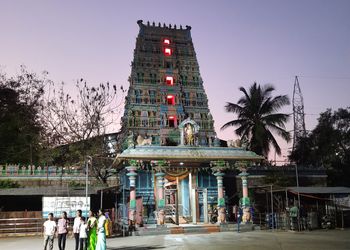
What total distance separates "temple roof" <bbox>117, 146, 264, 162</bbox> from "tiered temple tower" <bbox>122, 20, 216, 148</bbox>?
1073 centimetres

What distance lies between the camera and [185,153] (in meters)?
24.8

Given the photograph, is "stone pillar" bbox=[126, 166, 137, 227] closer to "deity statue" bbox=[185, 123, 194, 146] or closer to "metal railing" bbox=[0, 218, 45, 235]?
"deity statue" bbox=[185, 123, 194, 146]

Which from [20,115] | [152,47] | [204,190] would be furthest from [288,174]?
[20,115]

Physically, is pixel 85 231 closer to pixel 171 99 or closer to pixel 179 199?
pixel 179 199

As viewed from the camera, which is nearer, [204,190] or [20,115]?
[204,190]

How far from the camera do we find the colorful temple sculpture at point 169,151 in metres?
24.2

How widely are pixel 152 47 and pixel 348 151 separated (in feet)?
74.1

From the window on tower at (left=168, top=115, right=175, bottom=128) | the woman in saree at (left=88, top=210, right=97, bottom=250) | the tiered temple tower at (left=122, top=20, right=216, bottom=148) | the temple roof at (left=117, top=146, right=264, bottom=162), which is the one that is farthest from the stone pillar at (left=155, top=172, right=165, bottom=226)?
the window on tower at (left=168, top=115, right=175, bottom=128)

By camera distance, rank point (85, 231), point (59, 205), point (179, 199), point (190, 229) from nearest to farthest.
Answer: point (85, 231) → point (59, 205) → point (190, 229) → point (179, 199)

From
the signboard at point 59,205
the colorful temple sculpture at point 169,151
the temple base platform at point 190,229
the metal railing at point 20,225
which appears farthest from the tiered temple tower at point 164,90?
the metal railing at point 20,225

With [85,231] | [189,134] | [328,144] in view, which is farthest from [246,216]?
[328,144]

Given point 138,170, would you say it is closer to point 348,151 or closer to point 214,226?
point 214,226

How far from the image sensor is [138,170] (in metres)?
25.8

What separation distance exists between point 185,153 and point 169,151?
1.00 meters
